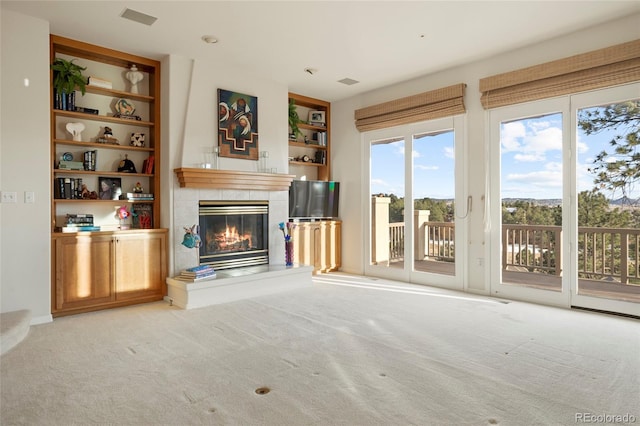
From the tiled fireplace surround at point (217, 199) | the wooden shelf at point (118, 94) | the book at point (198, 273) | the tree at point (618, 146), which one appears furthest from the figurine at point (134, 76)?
the tree at point (618, 146)

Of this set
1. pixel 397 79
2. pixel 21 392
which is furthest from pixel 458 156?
pixel 21 392

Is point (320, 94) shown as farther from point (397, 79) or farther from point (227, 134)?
point (227, 134)

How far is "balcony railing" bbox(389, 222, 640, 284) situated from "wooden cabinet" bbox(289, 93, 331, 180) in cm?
240

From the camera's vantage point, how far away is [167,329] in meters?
3.55

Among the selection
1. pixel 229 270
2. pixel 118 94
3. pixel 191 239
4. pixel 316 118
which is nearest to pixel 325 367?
pixel 191 239

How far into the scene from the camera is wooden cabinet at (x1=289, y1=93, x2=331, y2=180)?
6621 mm

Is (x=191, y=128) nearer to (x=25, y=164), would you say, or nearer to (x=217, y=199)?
(x=217, y=199)

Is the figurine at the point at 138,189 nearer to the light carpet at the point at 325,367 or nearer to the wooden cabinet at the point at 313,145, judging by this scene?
the light carpet at the point at 325,367

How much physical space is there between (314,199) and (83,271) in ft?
11.3

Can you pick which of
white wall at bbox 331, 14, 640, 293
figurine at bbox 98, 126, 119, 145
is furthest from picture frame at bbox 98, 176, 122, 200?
white wall at bbox 331, 14, 640, 293

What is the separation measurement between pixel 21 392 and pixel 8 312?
1.70 meters

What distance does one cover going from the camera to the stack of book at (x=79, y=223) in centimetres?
414

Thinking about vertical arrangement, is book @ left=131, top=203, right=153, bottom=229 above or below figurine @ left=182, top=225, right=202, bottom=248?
above

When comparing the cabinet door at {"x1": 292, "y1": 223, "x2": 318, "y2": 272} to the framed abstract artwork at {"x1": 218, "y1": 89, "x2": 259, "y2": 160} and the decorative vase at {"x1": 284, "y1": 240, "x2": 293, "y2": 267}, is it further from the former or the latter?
the framed abstract artwork at {"x1": 218, "y1": 89, "x2": 259, "y2": 160}
